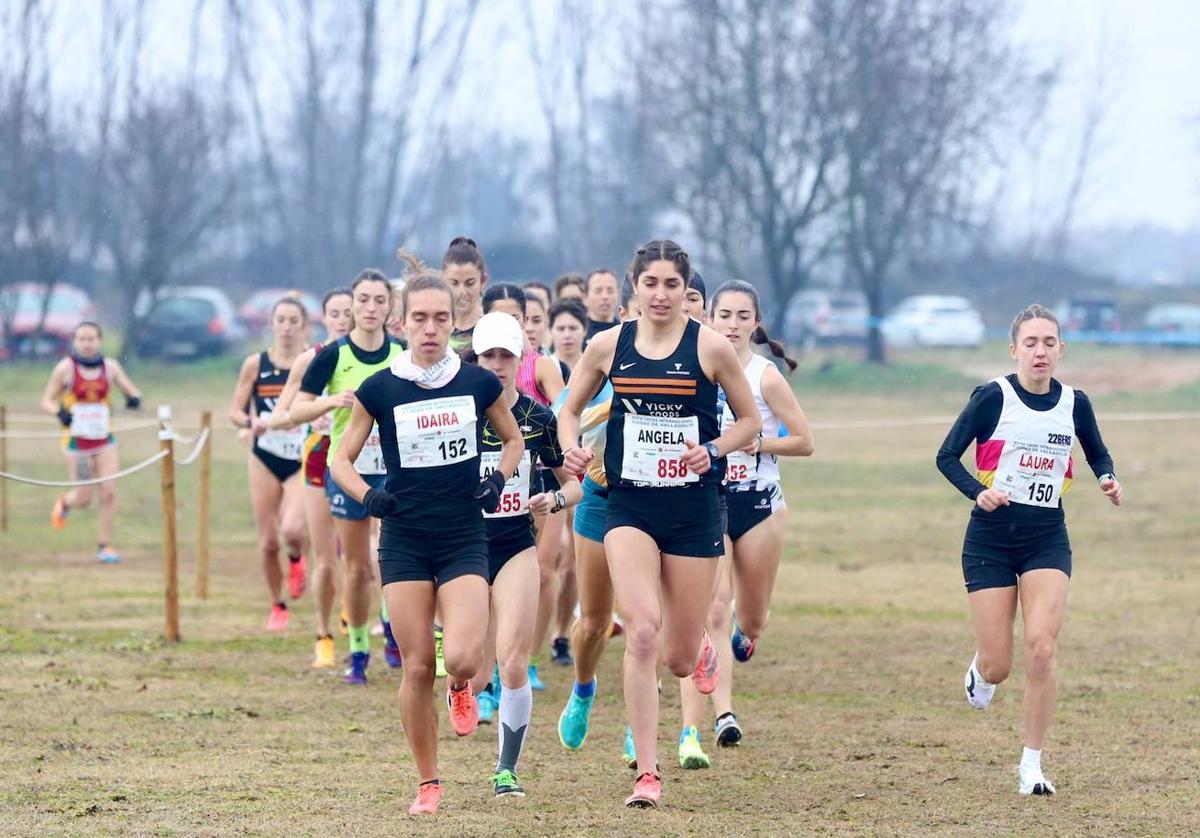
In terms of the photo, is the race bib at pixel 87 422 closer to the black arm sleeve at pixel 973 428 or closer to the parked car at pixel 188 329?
the black arm sleeve at pixel 973 428

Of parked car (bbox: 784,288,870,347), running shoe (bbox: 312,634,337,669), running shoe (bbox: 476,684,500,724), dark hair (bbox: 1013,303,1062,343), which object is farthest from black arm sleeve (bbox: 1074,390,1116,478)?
parked car (bbox: 784,288,870,347)

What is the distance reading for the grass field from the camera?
Result: 6535 millimetres

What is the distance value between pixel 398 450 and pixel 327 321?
160 inches

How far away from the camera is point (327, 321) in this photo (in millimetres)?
10219

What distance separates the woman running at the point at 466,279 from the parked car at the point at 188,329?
30.0 meters

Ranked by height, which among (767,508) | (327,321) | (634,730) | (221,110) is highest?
(221,110)

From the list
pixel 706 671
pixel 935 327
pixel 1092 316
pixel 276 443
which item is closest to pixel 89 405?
pixel 276 443

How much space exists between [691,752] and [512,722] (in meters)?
1.02

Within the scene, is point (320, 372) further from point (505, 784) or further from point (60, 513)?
point (60, 513)

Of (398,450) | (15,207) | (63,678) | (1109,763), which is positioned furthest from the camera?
(15,207)

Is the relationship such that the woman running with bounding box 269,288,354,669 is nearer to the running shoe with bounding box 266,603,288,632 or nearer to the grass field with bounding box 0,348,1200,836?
the grass field with bounding box 0,348,1200,836

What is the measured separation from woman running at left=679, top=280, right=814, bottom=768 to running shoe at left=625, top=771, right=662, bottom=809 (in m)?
1.40

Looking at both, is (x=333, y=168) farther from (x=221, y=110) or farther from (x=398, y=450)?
(x=398, y=450)

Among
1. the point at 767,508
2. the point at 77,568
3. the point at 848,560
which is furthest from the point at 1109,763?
the point at 77,568
